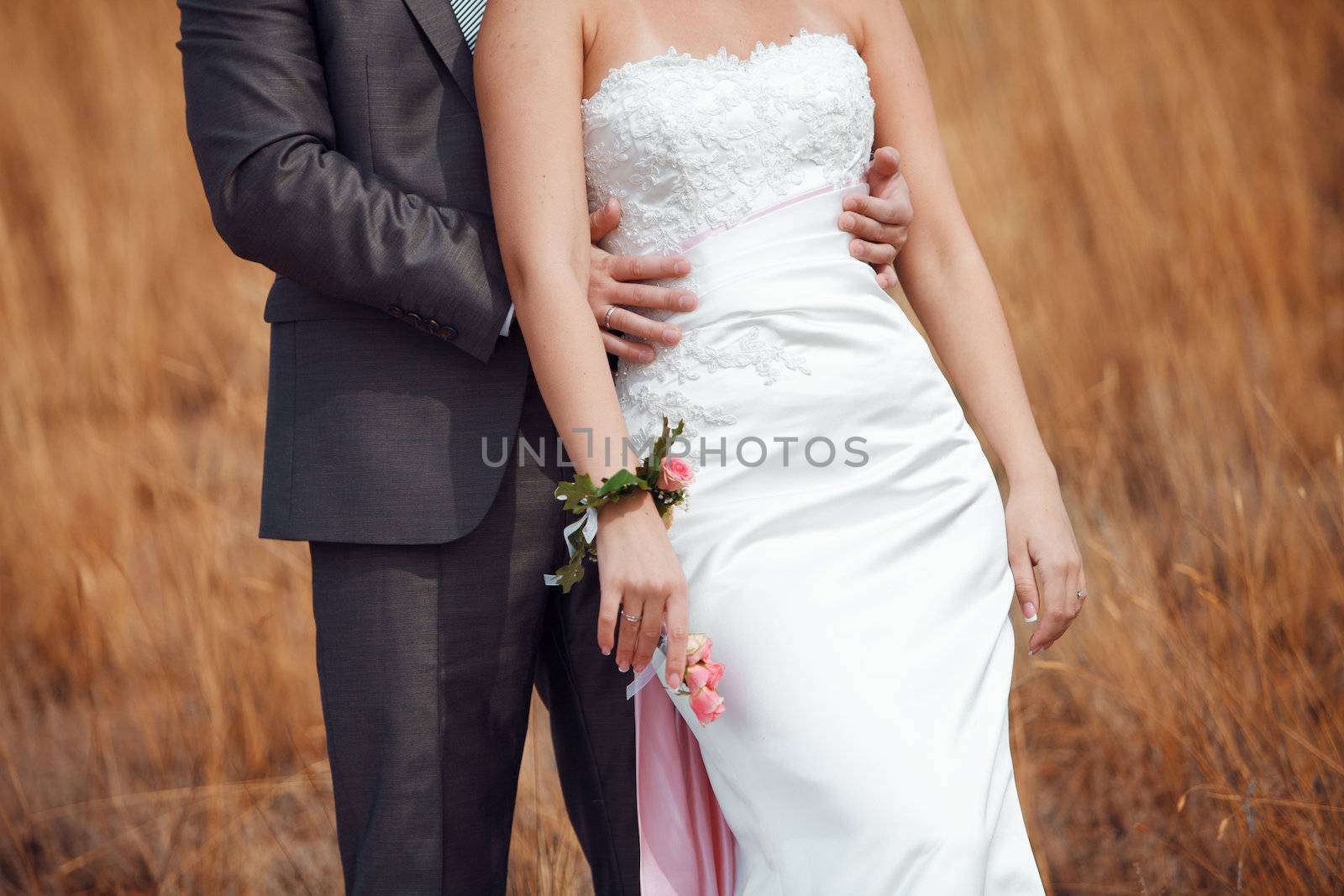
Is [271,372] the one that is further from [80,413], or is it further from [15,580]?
[80,413]

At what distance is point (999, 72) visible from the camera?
4.60 meters

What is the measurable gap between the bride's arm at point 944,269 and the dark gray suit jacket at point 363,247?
64 cm

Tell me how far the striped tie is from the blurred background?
1.46 metres

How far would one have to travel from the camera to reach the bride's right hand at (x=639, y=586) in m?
1.37

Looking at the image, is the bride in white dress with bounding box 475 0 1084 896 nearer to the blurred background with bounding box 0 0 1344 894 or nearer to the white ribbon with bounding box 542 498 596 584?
the white ribbon with bounding box 542 498 596 584

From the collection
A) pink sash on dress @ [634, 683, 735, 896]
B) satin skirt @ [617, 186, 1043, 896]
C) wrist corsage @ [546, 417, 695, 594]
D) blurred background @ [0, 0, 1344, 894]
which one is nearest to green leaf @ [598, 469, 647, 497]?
wrist corsage @ [546, 417, 695, 594]

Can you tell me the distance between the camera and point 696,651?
1403 millimetres

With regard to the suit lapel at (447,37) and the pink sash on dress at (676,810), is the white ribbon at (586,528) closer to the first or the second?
the pink sash on dress at (676,810)

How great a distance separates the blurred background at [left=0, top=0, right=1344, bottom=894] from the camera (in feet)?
8.88

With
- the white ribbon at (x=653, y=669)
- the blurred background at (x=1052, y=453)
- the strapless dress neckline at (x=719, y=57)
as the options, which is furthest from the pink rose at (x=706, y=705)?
the blurred background at (x=1052, y=453)

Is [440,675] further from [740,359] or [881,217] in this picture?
[881,217]

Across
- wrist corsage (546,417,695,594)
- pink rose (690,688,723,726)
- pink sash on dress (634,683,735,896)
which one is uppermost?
wrist corsage (546,417,695,594)

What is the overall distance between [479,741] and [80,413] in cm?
326

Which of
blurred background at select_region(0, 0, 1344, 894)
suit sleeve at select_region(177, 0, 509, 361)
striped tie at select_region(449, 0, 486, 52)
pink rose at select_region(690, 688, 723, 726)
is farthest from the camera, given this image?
blurred background at select_region(0, 0, 1344, 894)
